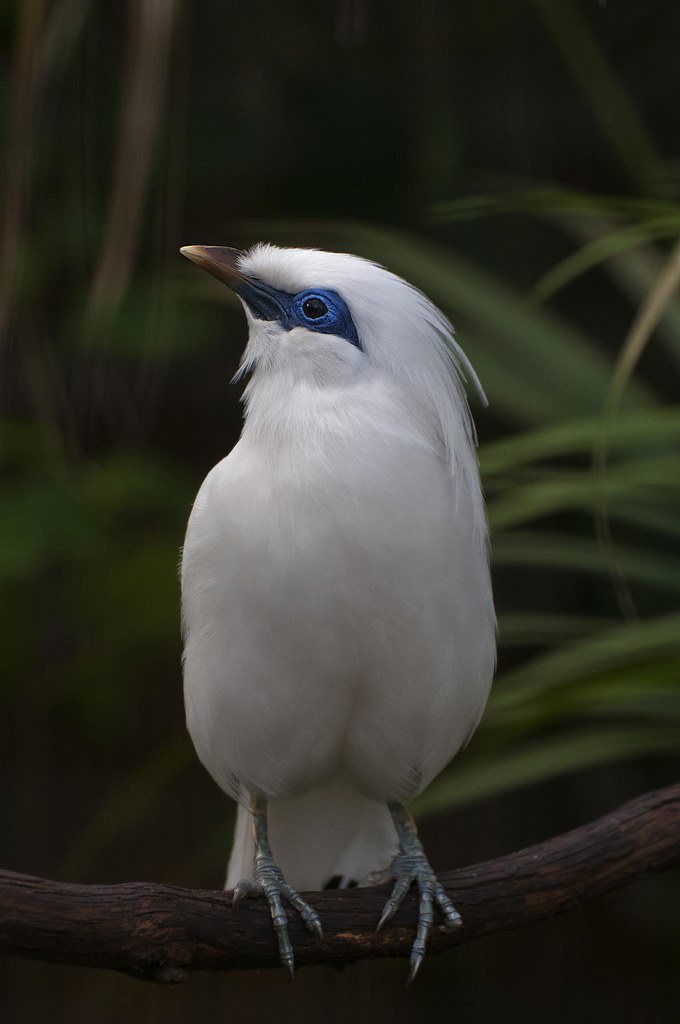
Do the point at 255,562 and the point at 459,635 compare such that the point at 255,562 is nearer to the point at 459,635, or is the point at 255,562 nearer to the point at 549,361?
the point at 459,635

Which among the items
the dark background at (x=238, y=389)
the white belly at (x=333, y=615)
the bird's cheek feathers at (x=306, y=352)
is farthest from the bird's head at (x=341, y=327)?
the dark background at (x=238, y=389)

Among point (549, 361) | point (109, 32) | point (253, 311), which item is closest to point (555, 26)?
point (549, 361)

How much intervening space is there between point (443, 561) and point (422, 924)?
20.2 inches

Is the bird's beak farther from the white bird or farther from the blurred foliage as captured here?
the blurred foliage

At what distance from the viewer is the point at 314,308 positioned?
1.67 metres

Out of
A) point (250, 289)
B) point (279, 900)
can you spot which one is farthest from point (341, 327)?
point (279, 900)

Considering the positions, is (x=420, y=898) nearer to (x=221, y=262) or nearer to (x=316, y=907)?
(x=316, y=907)

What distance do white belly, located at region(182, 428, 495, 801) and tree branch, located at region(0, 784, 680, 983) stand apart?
206 mm

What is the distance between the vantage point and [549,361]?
2.36m

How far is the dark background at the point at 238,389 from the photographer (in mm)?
2465

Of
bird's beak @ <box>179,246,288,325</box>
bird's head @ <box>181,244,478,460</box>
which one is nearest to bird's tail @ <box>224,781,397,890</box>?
bird's head @ <box>181,244,478,460</box>

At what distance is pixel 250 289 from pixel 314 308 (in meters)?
0.11

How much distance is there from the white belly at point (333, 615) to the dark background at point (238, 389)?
1.80 ft

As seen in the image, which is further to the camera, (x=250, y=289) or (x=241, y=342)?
(x=241, y=342)
